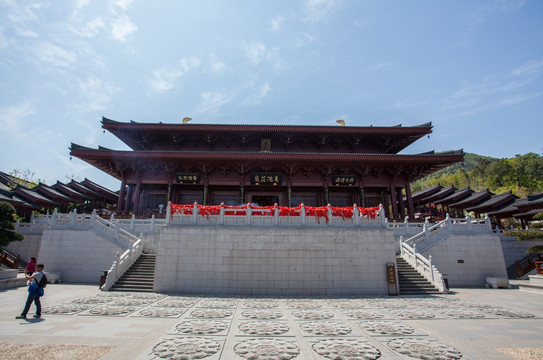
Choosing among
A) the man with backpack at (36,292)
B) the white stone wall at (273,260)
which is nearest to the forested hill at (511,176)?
the white stone wall at (273,260)

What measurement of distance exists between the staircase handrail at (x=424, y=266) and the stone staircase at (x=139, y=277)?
13036mm

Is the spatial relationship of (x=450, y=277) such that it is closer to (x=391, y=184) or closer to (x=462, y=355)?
(x=391, y=184)

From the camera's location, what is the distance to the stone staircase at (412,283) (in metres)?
11.5

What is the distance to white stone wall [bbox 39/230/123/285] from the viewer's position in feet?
45.4

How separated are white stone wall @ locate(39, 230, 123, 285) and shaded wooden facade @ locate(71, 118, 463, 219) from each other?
502cm

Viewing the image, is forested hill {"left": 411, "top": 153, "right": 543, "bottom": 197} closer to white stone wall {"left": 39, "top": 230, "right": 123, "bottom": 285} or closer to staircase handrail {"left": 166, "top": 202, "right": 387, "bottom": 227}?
staircase handrail {"left": 166, "top": 202, "right": 387, "bottom": 227}

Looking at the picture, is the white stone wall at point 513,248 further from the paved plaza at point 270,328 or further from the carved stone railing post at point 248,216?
the carved stone railing post at point 248,216

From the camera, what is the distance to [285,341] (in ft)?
16.7

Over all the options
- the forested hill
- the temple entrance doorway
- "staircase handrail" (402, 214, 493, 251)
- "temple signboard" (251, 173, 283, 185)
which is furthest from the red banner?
the forested hill

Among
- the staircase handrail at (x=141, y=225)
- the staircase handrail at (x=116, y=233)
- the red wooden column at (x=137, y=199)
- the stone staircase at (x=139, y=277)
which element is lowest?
the stone staircase at (x=139, y=277)

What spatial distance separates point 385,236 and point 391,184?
10248 mm

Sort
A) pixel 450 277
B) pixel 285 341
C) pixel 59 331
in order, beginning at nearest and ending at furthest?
1. pixel 285 341
2. pixel 59 331
3. pixel 450 277

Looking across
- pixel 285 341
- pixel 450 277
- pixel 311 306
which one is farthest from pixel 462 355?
pixel 450 277

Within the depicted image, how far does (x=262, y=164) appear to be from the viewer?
19656 millimetres
